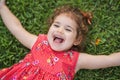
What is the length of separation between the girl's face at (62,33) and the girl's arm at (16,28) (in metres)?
0.24

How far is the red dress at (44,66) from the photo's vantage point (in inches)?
121

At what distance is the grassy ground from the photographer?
3.38 m

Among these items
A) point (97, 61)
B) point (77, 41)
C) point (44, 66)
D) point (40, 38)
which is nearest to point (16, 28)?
point (40, 38)

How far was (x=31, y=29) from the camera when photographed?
3479 mm

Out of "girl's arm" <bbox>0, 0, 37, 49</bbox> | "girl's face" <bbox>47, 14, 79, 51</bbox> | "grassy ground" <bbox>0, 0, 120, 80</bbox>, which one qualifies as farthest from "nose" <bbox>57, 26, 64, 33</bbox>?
"grassy ground" <bbox>0, 0, 120, 80</bbox>

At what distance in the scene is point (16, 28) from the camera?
333cm

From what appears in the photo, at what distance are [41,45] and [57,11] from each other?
36cm

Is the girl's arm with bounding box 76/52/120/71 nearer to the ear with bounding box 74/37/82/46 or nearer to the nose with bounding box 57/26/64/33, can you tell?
the ear with bounding box 74/37/82/46

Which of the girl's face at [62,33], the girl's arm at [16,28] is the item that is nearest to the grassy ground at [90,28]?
the girl's arm at [16,28]

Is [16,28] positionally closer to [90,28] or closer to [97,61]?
[90,28]

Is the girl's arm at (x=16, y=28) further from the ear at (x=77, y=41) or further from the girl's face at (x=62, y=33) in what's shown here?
the ear at (x=77, y=41)

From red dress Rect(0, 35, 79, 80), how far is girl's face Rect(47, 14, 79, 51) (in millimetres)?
90

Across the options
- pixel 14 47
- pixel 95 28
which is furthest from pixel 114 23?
pixel 14 47

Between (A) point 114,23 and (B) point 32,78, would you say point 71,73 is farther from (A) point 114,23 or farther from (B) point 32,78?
(A) point 114,23
